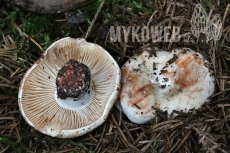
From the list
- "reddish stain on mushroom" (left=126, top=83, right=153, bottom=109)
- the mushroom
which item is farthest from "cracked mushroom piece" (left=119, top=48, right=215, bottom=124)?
the mushroom

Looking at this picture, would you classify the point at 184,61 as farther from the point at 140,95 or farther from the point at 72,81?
the point at 72,81

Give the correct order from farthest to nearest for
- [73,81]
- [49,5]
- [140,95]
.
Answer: [49,5], [140,95], [73,81]

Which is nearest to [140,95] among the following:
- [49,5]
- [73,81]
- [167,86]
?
[167,86]

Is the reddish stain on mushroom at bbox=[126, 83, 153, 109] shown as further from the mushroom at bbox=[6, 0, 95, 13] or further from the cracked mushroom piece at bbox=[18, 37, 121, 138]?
the mushroom at bbox=[6, 0, 95, 13]

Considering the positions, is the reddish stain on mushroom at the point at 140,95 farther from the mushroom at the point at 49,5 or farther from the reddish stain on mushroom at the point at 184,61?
the mushroom at the point at 49,5

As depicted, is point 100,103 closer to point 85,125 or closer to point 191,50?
point 85,125

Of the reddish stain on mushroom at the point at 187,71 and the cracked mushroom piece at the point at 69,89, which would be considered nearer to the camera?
the cracked mushroom piece at the point at 69,89

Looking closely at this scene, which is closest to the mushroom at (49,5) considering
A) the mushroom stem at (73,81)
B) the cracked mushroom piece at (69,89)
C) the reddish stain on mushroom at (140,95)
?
the cracked mushroom piece at (69,89)
